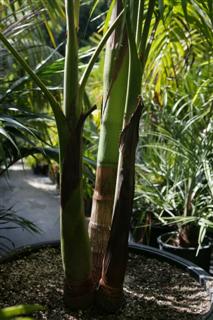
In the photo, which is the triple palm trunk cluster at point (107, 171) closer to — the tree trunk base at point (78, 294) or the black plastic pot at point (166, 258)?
the tree trunk base at point (78, 294)

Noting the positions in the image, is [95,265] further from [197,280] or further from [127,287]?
[197,280]

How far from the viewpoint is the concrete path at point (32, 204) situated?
109 inches

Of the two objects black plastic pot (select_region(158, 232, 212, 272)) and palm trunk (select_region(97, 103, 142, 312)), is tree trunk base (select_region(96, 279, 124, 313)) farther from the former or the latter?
black plastic pot (select_region(158, 232, 212, 272))

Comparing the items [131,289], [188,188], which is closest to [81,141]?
[131,289]

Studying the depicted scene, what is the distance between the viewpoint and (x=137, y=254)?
1441 millimetres

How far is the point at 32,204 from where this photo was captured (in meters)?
3.74

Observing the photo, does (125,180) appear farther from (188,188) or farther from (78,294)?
(188,188)

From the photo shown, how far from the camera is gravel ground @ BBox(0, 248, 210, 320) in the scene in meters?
1.07

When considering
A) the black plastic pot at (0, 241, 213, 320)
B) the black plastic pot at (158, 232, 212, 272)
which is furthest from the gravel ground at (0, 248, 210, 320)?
the black plastic pot at (158, 232, 212, 272)

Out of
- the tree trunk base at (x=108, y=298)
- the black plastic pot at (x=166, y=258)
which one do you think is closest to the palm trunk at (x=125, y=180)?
the tree trunk base at (x=108, y=298)

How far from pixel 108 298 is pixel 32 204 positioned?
2761 mm

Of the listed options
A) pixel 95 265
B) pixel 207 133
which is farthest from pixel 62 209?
pixel 207 133

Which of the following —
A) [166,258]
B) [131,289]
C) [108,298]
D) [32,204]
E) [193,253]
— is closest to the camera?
[108,298]

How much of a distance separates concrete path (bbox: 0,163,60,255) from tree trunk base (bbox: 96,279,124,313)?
4.11ft
